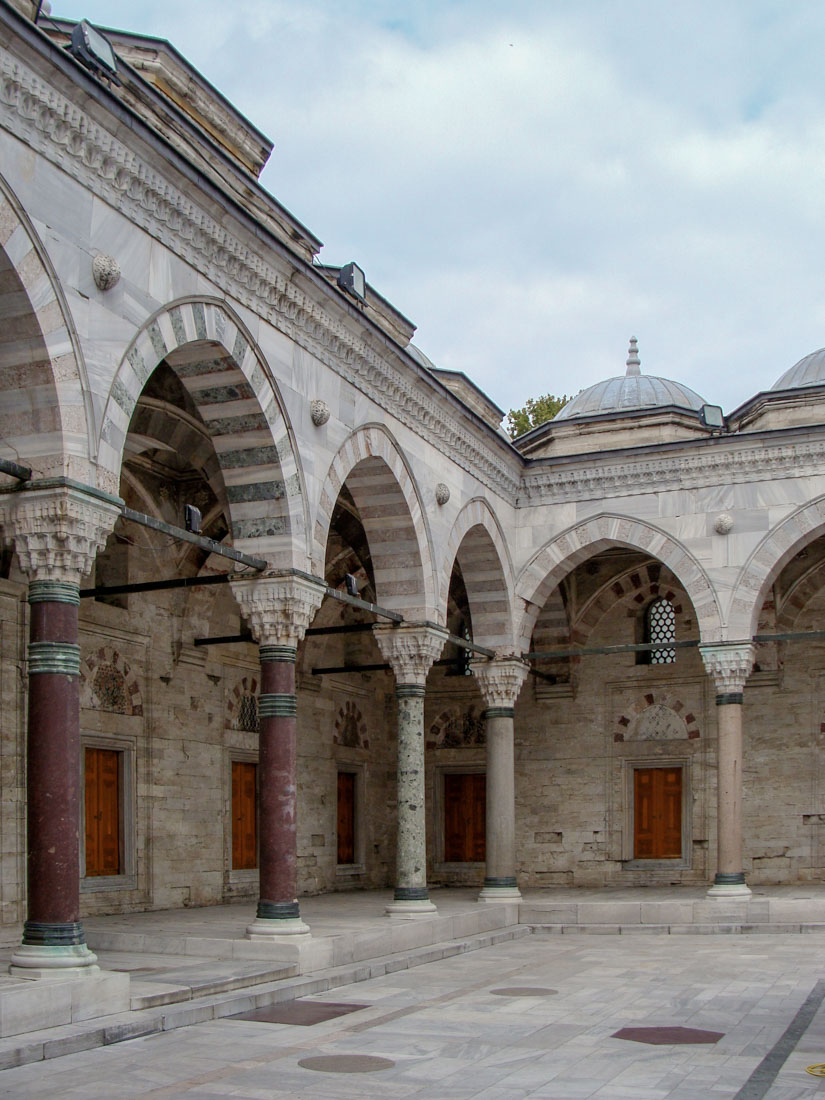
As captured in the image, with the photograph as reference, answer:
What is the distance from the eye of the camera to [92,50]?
317 inches

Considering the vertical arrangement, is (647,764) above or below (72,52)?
below

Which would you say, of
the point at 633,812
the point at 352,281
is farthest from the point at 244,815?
the point at 352,281

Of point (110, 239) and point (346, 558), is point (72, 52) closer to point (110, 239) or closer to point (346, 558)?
point (110, 239)

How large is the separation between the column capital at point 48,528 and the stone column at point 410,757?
5.69 metres

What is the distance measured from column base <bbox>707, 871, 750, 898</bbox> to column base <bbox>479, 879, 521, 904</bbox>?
215 centimetres

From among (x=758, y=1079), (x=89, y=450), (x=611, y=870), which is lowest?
(x=611, y=870)

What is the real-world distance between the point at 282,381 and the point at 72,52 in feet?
10.3

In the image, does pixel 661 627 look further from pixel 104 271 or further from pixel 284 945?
pixel 104 271

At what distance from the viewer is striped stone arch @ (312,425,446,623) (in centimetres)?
1250

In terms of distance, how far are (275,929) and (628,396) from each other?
36.0ft

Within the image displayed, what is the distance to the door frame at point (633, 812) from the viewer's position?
58.3ft

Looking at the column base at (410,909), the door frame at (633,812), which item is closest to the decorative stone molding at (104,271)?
the column base at (410,909)

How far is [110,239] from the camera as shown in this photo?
835 cm

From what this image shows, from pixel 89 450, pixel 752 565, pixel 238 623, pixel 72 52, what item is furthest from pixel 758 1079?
pixel 238 623
